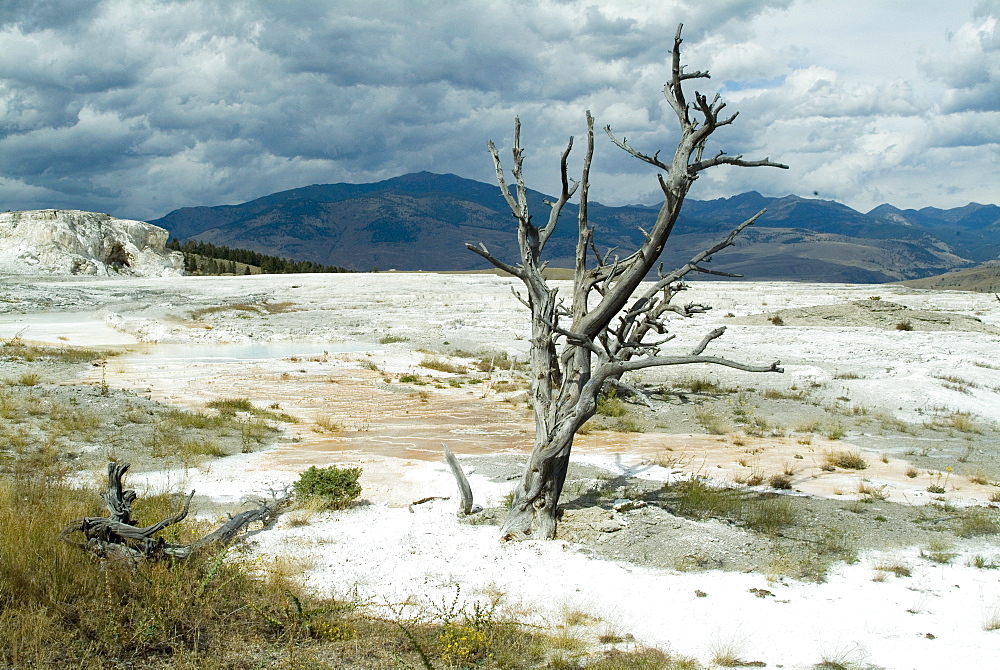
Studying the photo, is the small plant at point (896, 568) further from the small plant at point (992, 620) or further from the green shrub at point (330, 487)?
the green shrub at point (330, 487)

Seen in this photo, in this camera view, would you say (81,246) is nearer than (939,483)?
No

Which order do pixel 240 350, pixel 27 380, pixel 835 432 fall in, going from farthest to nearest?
pixel 240 350
pixel 27 380
pixel 835 432

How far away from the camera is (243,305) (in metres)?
41.2

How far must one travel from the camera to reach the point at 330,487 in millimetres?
9383

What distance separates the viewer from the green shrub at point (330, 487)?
368 inches

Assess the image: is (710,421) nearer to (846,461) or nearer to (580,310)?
(846,461)

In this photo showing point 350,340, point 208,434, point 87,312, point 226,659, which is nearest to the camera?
point 226,659

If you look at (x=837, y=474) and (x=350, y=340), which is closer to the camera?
(x=837, y=474)

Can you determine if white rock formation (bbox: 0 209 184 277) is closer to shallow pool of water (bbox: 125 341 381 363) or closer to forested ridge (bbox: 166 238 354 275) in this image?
forested ridge (bbox: 166 238 354 275)

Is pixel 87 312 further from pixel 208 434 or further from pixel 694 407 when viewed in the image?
pixel 694 407

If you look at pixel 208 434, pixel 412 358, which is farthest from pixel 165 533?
pixel 412 358

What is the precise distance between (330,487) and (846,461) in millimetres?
8809

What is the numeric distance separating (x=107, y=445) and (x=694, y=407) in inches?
509

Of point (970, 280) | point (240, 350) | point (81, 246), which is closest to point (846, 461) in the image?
point (240, 350)
